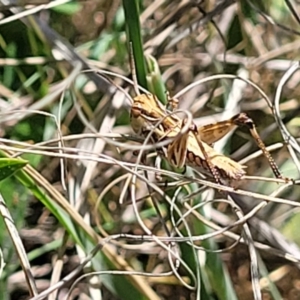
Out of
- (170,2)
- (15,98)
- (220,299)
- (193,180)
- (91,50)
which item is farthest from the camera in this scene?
(170,2)

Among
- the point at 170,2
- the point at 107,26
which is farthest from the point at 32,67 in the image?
the point at 170,2

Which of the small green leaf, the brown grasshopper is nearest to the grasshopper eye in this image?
the brown grasshopper

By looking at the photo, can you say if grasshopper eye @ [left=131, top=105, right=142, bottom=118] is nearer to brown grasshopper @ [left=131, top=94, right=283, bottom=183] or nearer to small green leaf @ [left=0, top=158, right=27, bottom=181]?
brown grasshopper @ [left=131, top=94, right=283, bottom=183]

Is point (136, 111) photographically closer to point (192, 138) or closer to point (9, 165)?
point (192, 138)

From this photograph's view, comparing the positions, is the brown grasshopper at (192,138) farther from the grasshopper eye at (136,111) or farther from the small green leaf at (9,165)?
the small green leaf at (9,165)

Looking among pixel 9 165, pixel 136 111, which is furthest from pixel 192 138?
pixel 9 165

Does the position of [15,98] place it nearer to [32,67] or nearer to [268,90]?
[32,67]
